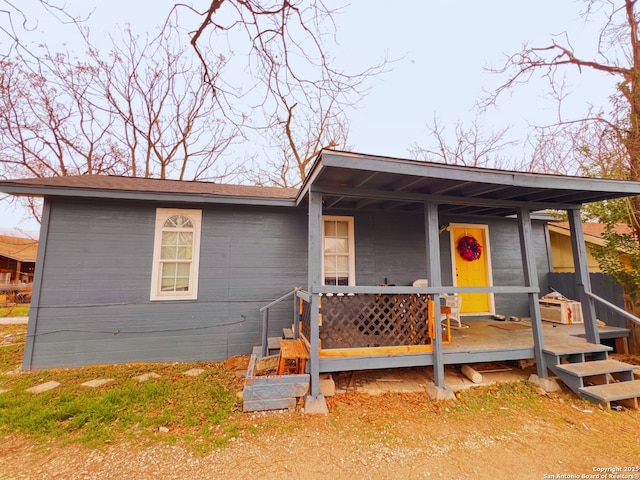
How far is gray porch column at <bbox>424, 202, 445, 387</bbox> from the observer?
363cm

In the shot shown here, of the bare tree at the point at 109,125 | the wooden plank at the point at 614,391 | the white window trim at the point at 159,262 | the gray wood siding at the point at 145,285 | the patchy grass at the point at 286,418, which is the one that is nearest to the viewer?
the patchy grass at the point at 286,418

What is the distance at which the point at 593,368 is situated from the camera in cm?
358

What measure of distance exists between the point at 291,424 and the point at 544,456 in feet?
7.58

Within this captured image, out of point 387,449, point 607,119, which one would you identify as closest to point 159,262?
point 387,449

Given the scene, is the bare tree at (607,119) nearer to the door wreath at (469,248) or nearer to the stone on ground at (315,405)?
the door wreath at (469,248)

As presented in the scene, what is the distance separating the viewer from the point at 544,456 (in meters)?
2.45

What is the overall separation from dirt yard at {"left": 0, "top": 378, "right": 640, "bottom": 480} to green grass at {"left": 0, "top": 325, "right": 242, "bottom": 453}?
16 cm

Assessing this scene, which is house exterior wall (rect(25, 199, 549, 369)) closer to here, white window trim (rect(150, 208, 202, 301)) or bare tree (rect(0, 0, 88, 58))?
white window trim (rect(150, 208, 202, 301))

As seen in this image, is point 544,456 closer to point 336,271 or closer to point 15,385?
point 336,271

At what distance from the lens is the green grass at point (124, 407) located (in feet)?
8.87

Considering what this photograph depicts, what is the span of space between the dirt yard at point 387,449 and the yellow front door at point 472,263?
310 cm

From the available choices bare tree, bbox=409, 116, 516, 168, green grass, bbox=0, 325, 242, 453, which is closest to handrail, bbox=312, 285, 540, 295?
green grass, bbox=0, 325, 242, 453

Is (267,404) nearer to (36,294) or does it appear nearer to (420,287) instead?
(420,287)

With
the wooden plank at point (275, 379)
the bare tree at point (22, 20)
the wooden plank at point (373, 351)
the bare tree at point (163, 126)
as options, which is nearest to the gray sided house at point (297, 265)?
the wooden plank at point (373, 351)
